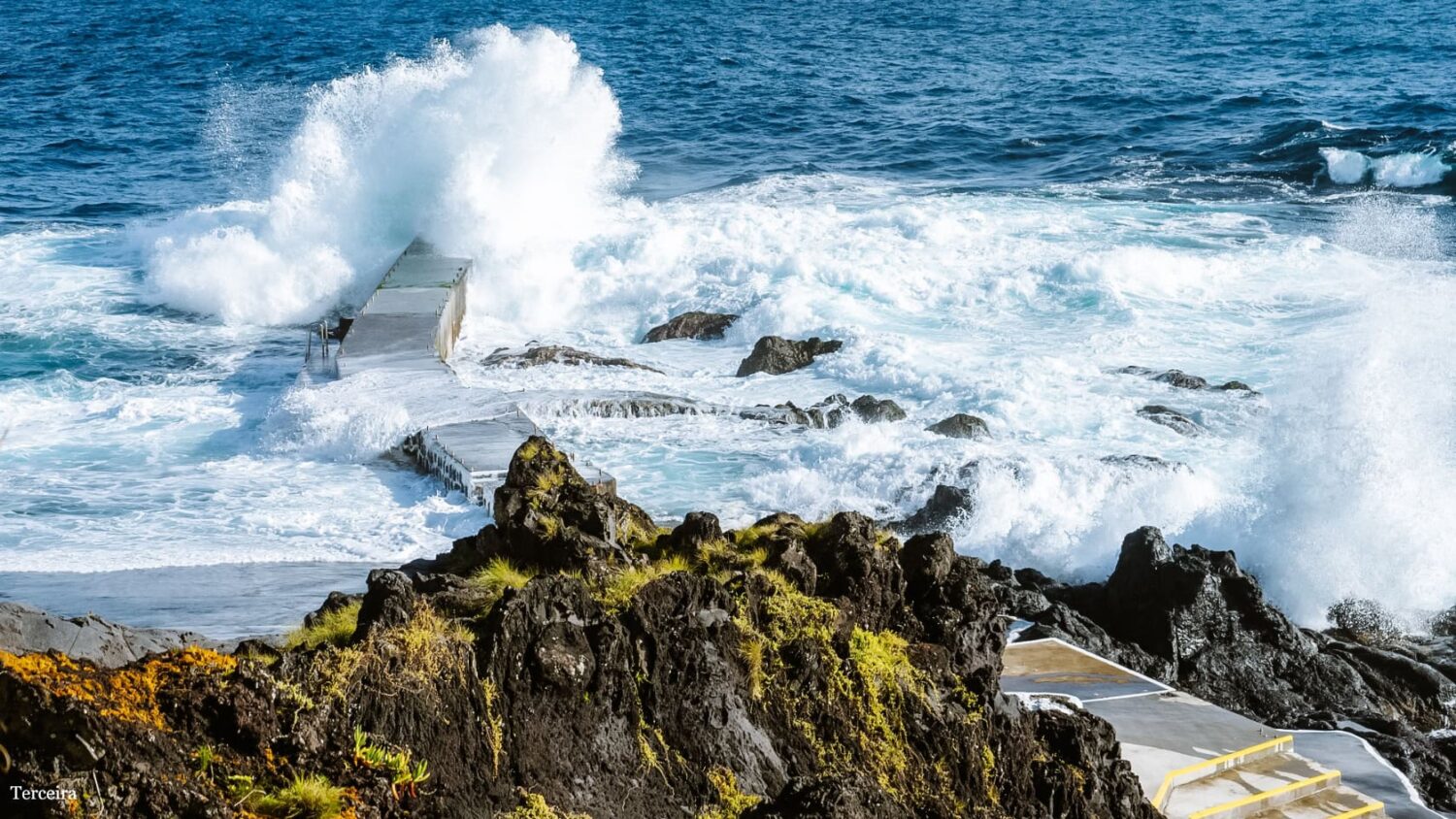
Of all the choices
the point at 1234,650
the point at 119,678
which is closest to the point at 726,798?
the point at 119,678

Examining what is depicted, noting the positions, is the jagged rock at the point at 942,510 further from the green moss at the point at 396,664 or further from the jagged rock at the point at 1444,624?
the green moss at the point at 396,664

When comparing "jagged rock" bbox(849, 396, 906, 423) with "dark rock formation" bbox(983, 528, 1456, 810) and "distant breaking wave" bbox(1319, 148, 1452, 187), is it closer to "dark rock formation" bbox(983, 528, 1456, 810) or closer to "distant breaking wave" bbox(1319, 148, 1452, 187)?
"dark rock formation" bbox(983, 528, 1456, 810)

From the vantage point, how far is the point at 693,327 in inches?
818

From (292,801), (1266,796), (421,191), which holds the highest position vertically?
(292,801)

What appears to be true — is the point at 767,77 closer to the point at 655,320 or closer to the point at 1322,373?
the point at 655,320

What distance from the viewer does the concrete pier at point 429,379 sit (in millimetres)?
12898

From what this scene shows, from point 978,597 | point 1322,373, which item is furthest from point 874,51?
point 978,597

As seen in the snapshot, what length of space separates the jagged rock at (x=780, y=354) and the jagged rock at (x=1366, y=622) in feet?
27.4

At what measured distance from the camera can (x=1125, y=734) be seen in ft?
25.1

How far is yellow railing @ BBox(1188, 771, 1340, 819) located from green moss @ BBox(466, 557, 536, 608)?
131 inches

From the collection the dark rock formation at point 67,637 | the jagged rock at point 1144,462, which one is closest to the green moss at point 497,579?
the dark rock formation at point 67,637

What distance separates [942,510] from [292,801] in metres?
9.42

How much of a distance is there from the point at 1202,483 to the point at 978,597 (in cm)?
789

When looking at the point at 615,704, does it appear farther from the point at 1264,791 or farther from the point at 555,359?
the point at 555,359
